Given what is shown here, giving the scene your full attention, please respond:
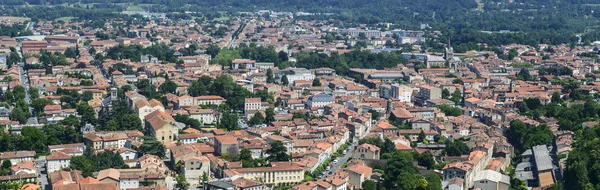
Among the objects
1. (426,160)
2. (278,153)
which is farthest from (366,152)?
(278,153)

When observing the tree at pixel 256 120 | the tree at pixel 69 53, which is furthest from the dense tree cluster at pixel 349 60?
the tree at pixel 256 120

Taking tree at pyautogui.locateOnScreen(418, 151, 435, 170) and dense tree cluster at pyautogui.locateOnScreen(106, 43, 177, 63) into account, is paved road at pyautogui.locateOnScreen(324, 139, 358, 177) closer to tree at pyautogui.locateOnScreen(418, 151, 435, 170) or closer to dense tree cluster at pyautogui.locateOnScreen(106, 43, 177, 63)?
tree at pyautogui.locateOnScreen(418, 151, 435, 170)

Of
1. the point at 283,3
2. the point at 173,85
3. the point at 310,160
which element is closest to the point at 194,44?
the point at 173,85

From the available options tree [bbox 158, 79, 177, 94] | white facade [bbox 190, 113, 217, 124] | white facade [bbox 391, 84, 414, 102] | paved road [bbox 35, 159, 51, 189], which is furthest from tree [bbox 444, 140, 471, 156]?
tree [bbox 158, 79, 177, 94]

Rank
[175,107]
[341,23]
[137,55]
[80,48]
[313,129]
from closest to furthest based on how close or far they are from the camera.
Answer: [313,129] < [175,107] < [137,55] < [80,48] < [341,23]

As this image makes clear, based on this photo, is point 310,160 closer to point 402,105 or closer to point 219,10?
point 402,105

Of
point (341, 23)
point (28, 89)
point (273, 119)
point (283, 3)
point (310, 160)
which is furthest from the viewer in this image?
point (283, 3)
